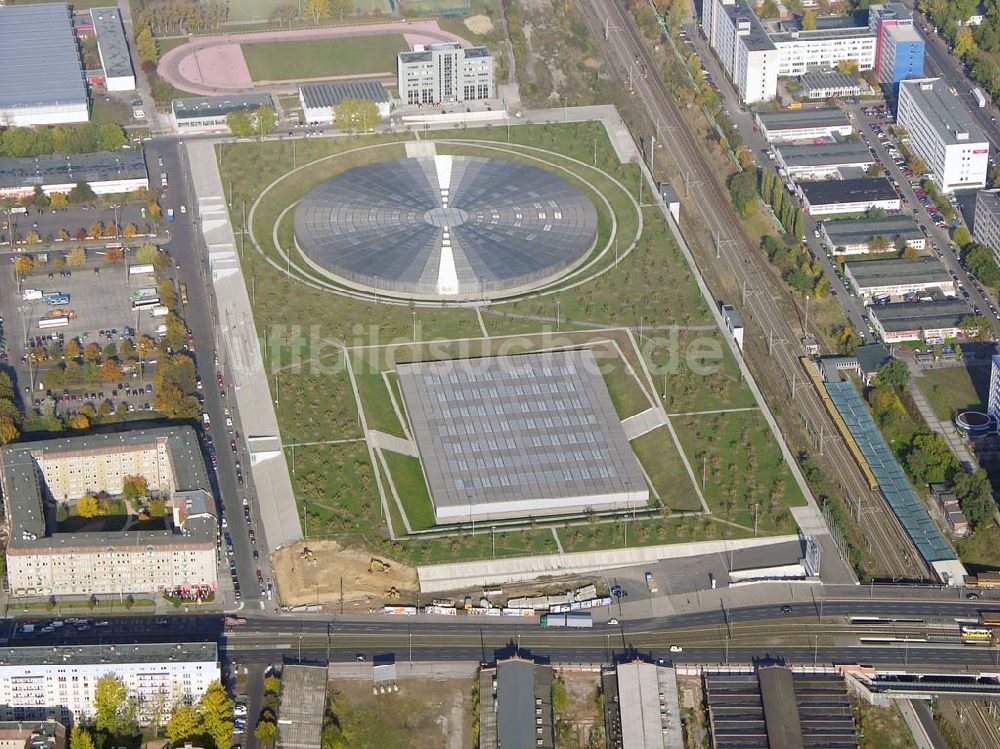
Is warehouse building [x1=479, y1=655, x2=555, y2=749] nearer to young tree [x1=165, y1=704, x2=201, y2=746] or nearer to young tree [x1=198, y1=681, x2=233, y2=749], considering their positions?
young tree [x1=198, y1=681, x2=233, y2=749]

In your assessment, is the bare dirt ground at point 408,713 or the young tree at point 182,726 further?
the bare dirt ground at point 408,713

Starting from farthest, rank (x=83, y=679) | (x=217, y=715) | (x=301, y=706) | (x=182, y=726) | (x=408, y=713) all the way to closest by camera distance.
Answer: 1. (x=408, y=713)
2. (x=301, y=706)
3. (x=83, y=679)
4. (x=217, y=715)
5. (x=182, y=726)

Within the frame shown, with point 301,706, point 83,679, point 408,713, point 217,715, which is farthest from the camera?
point 408,713

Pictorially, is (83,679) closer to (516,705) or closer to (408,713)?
(408,713)

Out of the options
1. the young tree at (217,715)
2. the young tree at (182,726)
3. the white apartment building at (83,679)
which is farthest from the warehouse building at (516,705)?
the young tree at (182,726)

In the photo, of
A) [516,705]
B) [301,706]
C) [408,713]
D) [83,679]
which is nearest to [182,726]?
[83,679]

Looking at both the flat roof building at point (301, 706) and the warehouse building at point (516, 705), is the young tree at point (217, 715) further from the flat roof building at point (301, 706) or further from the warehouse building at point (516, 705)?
the warehouse building at point (516, 705)
